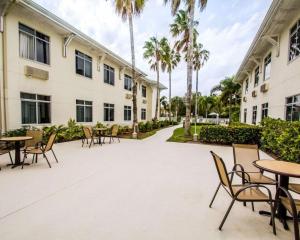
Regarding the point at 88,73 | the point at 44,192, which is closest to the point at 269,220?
the point at 44,192

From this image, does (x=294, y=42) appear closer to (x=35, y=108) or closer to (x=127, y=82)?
(x=35, y=108)

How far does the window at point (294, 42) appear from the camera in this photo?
24.2 ft

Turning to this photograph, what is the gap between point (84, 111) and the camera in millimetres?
12758

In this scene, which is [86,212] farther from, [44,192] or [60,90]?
[60,90]

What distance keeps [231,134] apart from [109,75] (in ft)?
36.1

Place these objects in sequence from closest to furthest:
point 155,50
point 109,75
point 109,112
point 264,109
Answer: point 264,109
point 109,75
point 109,112
point 155,50

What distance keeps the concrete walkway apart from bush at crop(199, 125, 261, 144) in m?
5.35

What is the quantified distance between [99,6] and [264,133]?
12686 millimetres

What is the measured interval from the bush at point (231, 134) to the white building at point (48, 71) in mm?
8433

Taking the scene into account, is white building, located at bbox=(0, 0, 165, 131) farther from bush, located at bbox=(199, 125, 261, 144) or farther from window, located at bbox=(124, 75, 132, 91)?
bush, located at bbox=(199, 125, 261, 144)

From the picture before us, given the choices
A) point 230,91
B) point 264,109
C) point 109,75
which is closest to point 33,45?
point 109,75

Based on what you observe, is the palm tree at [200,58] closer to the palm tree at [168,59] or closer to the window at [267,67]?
the palm tree at [168,59]

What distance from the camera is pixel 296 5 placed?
6.98m

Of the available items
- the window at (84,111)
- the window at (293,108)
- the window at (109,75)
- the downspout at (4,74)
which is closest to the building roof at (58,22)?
the downspout at (4,74)
